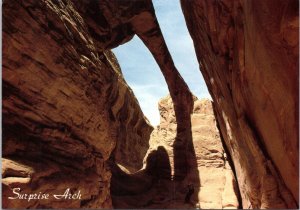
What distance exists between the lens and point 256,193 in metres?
7.89

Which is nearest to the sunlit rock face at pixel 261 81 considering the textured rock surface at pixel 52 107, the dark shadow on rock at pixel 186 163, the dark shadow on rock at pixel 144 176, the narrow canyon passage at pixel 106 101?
the narrow canyon passage at pixel 106 101

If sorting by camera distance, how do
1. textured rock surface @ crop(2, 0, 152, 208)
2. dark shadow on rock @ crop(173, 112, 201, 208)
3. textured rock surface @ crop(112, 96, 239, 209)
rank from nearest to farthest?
textured rock surface @ crop(2, 0, 152, 208)
textured rock surface @ crop(112, 96, 239, 209)
dark shadow on rock @ crop(173, 112, 201, 208)

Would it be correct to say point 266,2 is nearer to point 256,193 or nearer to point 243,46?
point 243,46

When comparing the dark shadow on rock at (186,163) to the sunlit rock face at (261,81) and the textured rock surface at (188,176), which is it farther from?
the sunlit rock face at (261,81)

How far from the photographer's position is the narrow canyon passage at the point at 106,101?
4.96 m

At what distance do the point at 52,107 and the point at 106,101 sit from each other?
12.9 ft

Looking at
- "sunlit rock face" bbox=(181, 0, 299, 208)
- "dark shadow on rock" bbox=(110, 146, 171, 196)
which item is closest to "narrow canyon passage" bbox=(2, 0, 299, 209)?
"sunlit rock face" bbox=(181, 0, 299, 208)

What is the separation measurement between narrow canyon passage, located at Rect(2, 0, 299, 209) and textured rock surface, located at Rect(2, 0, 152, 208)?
3cm

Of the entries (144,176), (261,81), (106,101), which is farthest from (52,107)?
(144,176)

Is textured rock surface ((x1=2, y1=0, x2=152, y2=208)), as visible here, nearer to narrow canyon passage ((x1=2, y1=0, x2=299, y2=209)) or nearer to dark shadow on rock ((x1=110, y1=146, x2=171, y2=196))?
narrow canyon passage ((x1=2, y1=0, x2=299, y2=209))

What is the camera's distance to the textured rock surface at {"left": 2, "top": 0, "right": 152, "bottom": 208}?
7.35m

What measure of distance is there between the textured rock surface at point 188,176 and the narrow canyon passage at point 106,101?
0.09 meters

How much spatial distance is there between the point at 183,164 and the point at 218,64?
9.32 metres

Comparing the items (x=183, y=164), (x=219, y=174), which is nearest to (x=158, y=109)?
(x=183, y=164)
